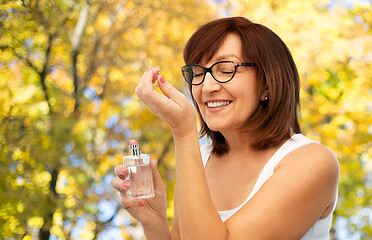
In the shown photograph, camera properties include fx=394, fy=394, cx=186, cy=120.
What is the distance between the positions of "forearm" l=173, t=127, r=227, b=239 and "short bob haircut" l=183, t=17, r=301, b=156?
31 cm

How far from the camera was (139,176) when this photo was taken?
1.10 m

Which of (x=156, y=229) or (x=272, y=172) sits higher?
(x=272, y=172)

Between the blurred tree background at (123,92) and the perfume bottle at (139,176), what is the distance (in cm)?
174

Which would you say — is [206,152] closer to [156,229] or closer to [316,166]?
[156,229]

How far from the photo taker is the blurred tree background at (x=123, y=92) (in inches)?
114

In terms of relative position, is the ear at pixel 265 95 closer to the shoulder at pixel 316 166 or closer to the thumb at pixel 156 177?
the shoulder at pixel 316 166

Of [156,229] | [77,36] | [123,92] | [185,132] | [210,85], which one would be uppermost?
[77,36]

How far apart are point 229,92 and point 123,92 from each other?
2769 mm

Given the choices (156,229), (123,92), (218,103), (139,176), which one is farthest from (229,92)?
(123,92)

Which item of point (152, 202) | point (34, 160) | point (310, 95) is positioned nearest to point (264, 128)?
point (152, 202)

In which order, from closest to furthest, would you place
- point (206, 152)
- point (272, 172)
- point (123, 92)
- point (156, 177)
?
point (272, 172)
point (156, 177)
point (206, 152)
point (123, 92)

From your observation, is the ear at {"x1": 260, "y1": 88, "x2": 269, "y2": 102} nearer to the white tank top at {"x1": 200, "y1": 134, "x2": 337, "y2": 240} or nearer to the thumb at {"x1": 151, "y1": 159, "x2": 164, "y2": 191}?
the white tank top at {"x1": 200, "y1": 134, "x2": 337, "y2": 240}

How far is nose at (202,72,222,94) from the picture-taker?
3.44 ft

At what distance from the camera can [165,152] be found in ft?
13.1
